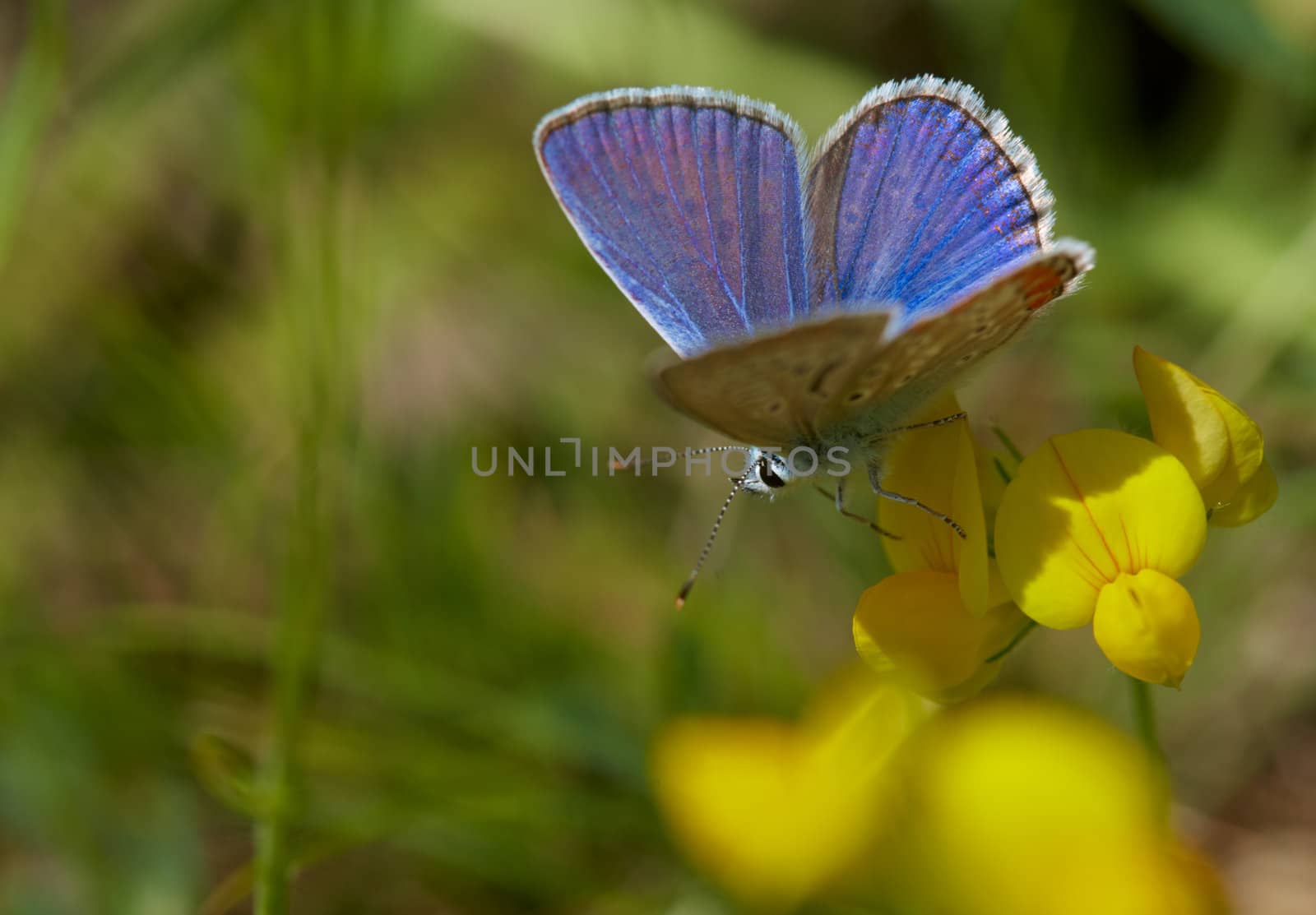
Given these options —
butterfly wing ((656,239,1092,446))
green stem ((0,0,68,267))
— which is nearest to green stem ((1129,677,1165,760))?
butterfly wing ((656,239,1092,446))

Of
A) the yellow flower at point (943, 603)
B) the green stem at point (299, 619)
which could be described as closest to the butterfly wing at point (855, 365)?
the yellow flower at point (943, 603)

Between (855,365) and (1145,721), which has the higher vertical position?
(855,365)

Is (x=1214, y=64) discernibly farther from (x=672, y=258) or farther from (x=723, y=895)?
(x=723, y=895)

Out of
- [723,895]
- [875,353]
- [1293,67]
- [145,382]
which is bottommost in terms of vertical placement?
[723,895]

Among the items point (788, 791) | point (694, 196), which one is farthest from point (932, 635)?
point (694, 196)

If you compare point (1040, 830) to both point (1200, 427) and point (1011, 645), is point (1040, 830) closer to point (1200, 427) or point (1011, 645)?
point (1011, 645)

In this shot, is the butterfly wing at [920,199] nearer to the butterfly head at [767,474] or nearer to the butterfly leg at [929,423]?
the butterfly leg at [929,423]

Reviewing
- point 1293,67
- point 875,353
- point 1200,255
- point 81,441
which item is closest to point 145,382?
point 81,441
